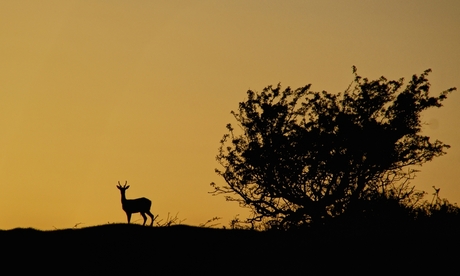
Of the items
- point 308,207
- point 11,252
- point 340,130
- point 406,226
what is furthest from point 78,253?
point 340,130

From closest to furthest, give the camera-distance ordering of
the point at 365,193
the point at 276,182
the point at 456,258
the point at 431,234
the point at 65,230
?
1. the point at 456,258
2. the point at 431,234
3. the point at 65,230
4. the point at 365,193
5. the point at 276,182

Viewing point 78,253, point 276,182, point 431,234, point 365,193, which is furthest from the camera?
point 276,182

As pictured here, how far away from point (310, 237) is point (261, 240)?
1582mm

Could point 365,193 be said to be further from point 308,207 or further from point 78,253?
point 78,253

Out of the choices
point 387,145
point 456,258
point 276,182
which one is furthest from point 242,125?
point 456,258

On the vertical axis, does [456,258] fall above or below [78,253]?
below

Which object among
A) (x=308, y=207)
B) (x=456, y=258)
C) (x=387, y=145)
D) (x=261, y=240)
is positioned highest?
(x=387, y=145)

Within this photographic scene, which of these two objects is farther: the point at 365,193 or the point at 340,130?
the point at 340,130

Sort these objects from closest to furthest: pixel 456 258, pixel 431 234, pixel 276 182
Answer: pixel 456 258
pixel 431 234
pixel 276 182

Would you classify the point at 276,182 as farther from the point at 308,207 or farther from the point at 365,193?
the point at 365,193

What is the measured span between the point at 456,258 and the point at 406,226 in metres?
2.49

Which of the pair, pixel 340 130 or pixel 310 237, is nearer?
pixel 310 237

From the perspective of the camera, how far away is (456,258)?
66.8 ft

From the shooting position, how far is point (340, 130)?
36094 millimetres
